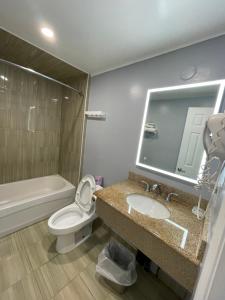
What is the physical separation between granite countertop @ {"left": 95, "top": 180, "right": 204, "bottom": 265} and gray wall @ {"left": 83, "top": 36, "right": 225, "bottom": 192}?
0.23 metres

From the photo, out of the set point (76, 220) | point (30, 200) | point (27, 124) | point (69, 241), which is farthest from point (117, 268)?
point (27, 124)

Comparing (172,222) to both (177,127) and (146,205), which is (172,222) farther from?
(177,127)

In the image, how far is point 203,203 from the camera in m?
1.24

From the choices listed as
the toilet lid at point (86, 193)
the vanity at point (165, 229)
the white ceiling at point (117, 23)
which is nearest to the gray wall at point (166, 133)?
the vanity at point (165, 229)

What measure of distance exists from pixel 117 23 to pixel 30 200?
2.27 m

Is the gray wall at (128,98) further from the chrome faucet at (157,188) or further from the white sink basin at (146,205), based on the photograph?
the white sink basin at (146,205)

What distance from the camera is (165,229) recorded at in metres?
0.96

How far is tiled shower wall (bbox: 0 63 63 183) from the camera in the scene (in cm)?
A: 223

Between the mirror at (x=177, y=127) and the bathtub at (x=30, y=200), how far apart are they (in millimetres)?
1496

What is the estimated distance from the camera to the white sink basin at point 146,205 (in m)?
1.35

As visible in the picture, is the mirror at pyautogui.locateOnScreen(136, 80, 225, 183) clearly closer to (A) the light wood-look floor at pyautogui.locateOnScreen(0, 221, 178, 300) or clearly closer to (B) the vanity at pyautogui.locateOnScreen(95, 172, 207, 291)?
(B) the vanity at pyautogui.locateOnScreen(95, 172, 207, 291)

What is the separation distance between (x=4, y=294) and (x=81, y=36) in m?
2.44

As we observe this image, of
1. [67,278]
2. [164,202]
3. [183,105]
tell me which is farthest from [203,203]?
[67,278]

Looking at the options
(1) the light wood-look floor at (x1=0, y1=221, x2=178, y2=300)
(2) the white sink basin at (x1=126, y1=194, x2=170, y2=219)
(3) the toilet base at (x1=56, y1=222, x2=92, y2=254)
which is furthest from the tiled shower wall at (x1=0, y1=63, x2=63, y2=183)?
(2) the white sink basin at (x1=126, y1=194, x2=170, y2=219)
